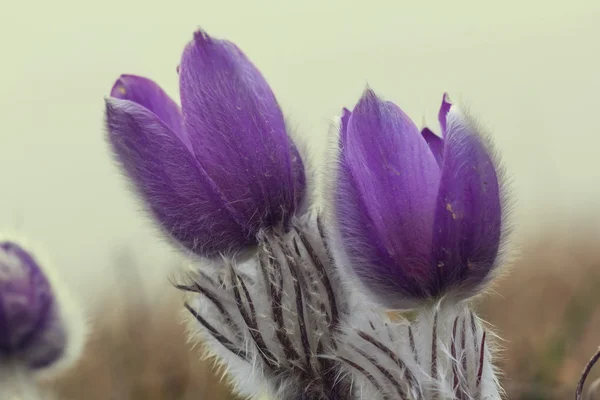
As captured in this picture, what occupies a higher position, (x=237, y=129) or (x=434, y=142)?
(x=237, y=129)

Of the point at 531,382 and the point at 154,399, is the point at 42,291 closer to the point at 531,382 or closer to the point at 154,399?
the point at 154,399

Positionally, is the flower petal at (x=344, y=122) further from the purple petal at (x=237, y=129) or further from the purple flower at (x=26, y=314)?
the purple flower at (x=26, y=314)

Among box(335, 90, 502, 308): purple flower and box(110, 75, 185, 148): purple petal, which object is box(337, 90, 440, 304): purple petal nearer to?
box(335, 90, 502, 308): purple flower

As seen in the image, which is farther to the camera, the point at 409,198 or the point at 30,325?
the point at 30,325

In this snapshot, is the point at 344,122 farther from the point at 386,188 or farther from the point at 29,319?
the point at 29,319

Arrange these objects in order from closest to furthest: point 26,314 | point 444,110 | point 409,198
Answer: point 409,198
point 444,110
point 26,314

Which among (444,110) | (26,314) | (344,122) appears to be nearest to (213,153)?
(344,122)
